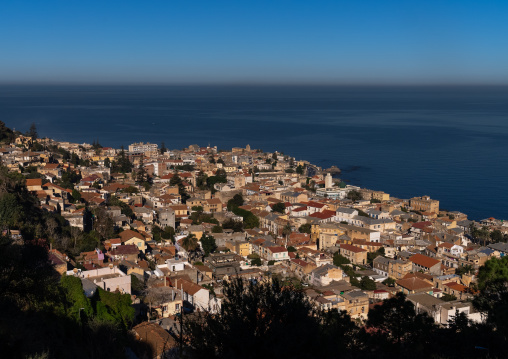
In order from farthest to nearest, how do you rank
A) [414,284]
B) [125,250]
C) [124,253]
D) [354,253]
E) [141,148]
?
[141,148], [354,253], [414,284], [125,250], [124,253]

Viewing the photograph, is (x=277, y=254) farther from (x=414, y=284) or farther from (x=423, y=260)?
(x=423, y=260)

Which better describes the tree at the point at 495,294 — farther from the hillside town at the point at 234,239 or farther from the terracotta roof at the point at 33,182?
the terracotta roof at the point at 33,182

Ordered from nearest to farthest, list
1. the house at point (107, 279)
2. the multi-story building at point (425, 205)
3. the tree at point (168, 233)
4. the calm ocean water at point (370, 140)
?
the house at point (107, 279) < the tree at point (168, 233) < the multi-story building at point (425, 205) < the calm ocean water at point (370, 140)

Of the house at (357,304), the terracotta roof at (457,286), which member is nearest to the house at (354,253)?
the terracotta roof at (457,286)

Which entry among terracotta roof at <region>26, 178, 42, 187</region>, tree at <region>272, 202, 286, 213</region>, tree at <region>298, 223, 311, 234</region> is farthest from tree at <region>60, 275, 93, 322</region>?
tree at <region>272, 202, 286, 213</region>

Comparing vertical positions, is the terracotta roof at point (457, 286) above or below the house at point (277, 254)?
below

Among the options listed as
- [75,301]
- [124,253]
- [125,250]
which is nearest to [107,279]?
[75,301]

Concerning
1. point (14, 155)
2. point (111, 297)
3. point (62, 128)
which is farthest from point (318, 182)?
point (62, 128)
